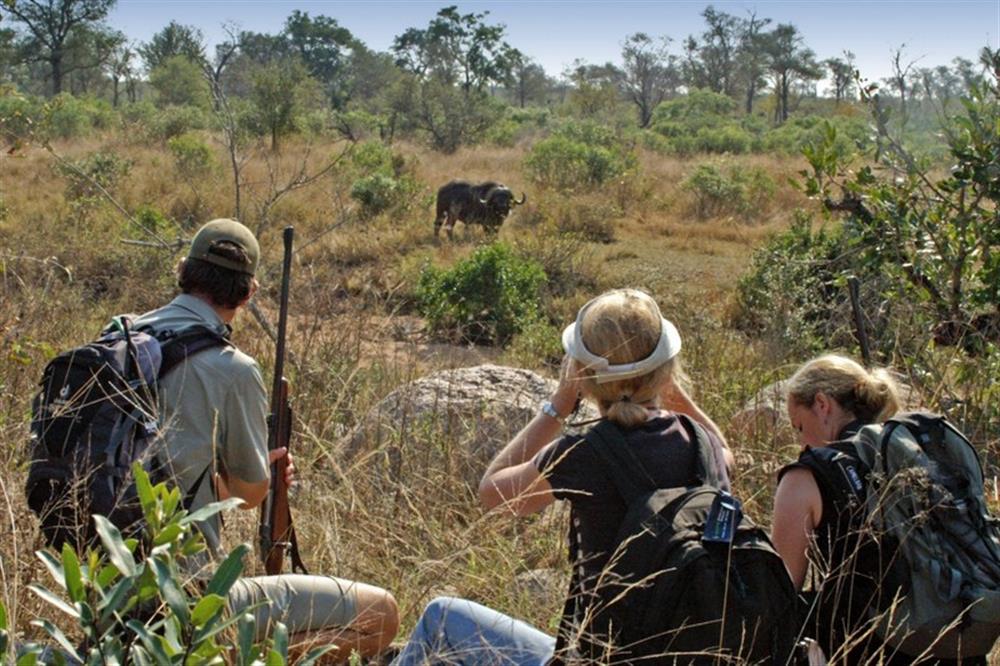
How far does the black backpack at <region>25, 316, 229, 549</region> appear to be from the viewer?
2604 millimetres

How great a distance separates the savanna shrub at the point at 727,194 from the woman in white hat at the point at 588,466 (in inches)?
582

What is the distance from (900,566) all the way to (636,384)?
2.43 feet

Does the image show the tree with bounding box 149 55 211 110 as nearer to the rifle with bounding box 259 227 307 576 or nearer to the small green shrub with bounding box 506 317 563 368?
the small green shrub with bounding box 506 317 563 368

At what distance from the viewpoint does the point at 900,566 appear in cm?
275

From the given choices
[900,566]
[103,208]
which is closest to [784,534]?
[900,566]

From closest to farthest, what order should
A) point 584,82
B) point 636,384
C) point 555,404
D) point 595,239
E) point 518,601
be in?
1. point 636,384
2. point 555,404
3. point 518,601
4. point 595,239
5. point 584,82

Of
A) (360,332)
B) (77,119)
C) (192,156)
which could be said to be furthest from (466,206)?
(77,119)

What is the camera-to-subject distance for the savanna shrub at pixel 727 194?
1731 cm

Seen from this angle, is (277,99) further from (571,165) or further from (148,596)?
(148,596)

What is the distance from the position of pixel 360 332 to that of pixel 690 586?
3.48m

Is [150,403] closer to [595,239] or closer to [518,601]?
[518,601]

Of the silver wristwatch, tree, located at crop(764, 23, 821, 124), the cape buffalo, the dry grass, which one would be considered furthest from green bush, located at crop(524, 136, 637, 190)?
tree, located at crop(764, 23, 821, 124)

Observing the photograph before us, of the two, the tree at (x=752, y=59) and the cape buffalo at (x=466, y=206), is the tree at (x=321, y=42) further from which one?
the cape buffalo at (x=466, y=206)

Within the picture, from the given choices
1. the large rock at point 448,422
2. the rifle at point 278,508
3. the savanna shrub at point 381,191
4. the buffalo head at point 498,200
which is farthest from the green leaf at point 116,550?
the buffalo head at point 498,200
